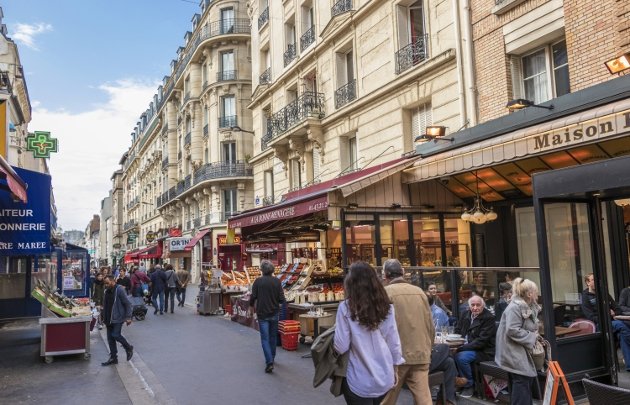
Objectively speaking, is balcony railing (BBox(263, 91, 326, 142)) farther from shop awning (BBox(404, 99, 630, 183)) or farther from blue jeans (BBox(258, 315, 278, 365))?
blue jeans (BBox(258, 315, 278, 365))

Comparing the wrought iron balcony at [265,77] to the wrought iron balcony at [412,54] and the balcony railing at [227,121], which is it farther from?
the balcony railing at [227,121]

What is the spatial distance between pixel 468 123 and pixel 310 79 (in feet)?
30.3

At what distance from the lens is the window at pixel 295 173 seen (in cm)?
2089

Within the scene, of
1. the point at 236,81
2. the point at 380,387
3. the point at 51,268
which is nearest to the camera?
the point at 380,387

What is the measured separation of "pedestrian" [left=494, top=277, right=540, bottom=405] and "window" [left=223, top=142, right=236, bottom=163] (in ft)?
104

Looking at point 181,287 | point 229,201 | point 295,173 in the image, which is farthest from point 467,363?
point 229,201

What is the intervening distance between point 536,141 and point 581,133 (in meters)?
0.87

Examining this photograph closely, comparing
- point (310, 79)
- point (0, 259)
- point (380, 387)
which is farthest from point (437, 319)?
point (310, 79)

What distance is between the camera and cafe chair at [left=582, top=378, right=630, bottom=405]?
3.32 metres

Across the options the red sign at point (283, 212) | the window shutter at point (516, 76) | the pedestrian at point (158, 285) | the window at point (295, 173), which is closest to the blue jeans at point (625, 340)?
the window shutter at point (516, 76)

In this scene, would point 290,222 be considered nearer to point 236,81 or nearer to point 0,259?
point 0,259

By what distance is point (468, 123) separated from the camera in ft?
39.1

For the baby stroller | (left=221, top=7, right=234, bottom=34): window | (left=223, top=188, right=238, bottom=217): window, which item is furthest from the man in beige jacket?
(left=221, top=7, right=234, bottom=34): window

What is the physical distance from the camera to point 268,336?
28.5 ft
